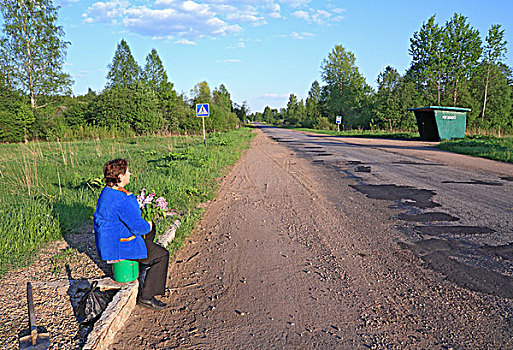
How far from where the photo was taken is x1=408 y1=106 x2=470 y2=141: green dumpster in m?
23.8

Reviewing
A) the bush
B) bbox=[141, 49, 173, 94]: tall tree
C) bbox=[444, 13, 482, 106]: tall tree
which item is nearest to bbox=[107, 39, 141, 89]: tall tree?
bbox=[141, 49, 173, 94]: tall tree

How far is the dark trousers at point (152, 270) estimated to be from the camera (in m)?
3.47

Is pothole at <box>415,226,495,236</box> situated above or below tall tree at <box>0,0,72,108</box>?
below

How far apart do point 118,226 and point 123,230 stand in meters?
0.07

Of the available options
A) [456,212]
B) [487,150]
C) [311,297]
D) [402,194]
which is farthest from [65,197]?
[487,150]

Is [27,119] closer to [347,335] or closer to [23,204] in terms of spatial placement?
[23,204]

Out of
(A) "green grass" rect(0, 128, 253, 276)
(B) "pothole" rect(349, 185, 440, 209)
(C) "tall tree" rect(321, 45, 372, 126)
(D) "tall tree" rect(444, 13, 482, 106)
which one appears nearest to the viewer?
(A) "green grass" rect(0, 128, 253, 276)

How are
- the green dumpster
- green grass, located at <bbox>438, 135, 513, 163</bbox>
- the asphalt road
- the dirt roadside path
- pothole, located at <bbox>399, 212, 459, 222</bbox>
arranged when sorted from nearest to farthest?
the dirt roadside path < the asphalt road < pothole, located at <bbox>399, 212, 459, 222</bbox> < green grass, located at <bbox>438, 135, 513, 163</bbox> < the green dumpster

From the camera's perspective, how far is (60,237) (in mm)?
5133

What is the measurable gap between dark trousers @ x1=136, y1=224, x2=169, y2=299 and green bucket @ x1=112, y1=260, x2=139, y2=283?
0.09 meters

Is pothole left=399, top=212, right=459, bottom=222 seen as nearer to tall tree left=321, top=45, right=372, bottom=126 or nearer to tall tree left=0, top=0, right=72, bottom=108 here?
tall tree left=0, top=0, right=72, bottom=108

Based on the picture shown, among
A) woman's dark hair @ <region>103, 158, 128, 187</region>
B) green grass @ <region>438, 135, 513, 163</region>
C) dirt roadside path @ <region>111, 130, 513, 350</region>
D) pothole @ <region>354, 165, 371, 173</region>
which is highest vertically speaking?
woman's dark hair @ <region>103, 158, 128, 187</region>

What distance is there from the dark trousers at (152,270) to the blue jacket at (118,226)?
6.1 inches

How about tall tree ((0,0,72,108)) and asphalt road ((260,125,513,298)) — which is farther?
tall tree ((0,0,72,108))
